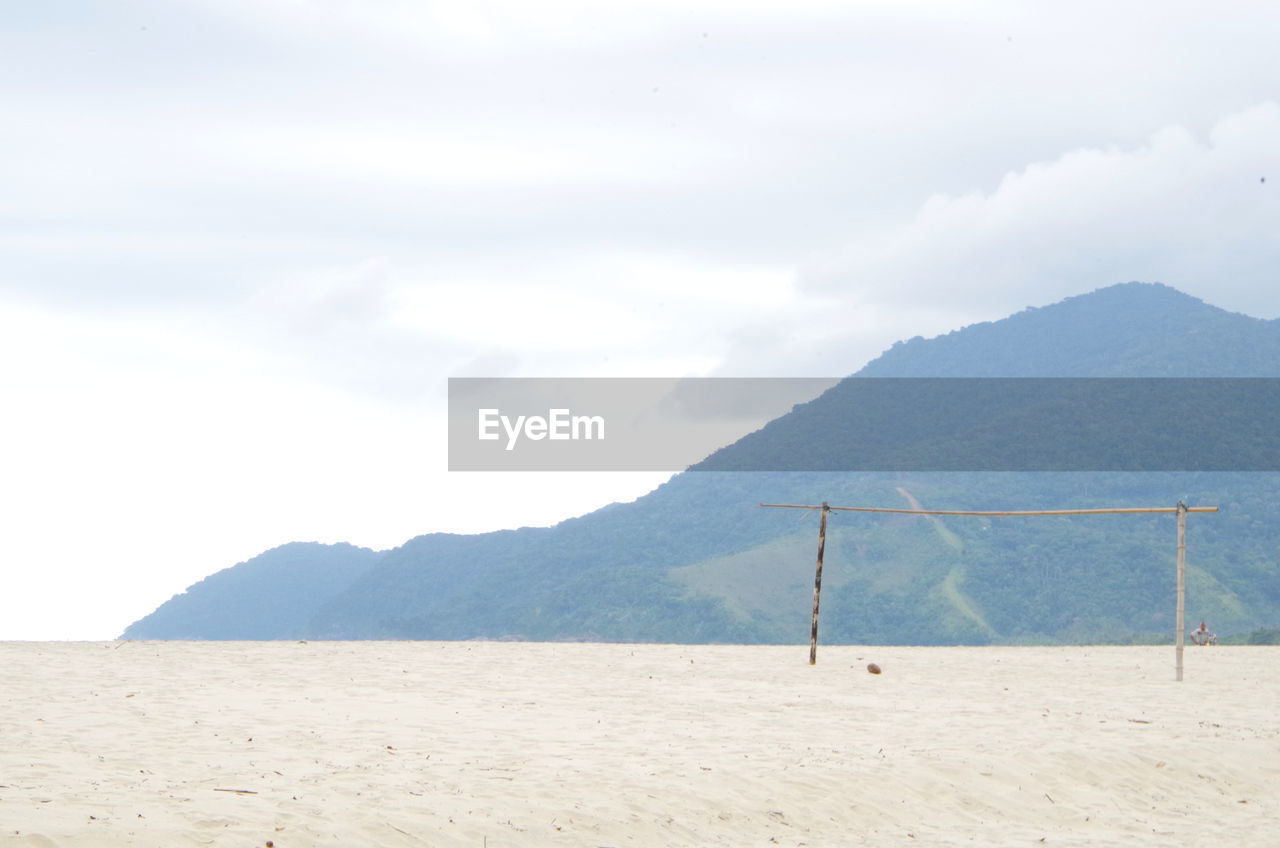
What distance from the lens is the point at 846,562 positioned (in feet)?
310

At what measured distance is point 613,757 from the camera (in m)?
10.5

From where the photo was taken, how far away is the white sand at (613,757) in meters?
8.23

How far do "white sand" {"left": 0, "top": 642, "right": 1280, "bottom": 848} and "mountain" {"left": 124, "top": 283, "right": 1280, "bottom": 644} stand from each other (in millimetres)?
59819

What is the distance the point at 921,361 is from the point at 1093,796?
15396 centimetres

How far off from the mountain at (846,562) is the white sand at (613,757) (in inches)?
2355

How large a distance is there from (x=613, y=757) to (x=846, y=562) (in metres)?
85.8

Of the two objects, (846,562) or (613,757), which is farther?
(846,562)

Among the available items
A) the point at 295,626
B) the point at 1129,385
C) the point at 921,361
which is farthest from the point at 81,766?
the point at 921,361

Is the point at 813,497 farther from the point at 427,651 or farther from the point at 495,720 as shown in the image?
Answer: the point at 495,720

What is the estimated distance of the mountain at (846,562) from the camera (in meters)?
84.1

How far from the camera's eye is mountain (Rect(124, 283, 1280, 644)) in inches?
3312

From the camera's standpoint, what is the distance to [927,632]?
270 ft

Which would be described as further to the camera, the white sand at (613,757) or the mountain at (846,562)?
the mountain at (846,562)

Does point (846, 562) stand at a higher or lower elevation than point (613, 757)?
lower
